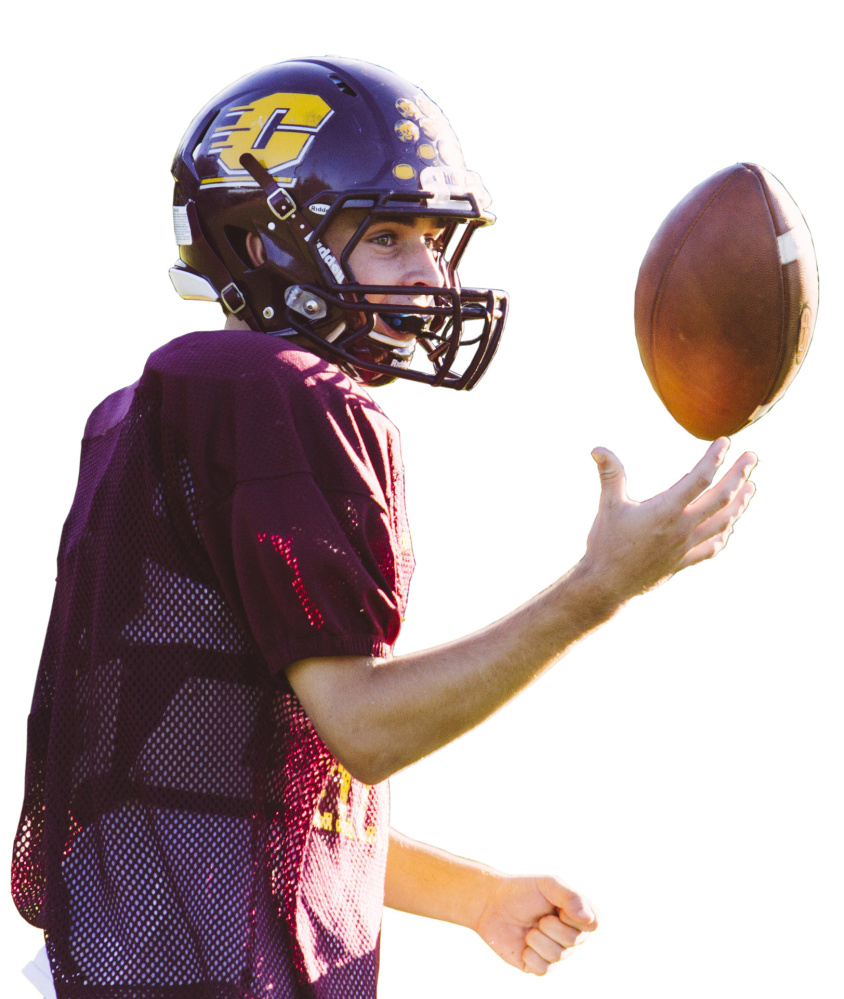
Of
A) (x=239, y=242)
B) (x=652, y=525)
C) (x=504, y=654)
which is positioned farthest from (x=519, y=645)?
(x=239, y=242)

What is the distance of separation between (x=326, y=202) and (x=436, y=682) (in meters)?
1.29

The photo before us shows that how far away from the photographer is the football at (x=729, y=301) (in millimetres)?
3000

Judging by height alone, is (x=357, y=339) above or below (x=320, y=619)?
above

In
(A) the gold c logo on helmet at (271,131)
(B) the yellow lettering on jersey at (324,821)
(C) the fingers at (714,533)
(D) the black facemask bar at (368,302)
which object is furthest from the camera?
(A) the gold c logo on helmet at (271,131)

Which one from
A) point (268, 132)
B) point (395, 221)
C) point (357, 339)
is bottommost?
point (357, 339)

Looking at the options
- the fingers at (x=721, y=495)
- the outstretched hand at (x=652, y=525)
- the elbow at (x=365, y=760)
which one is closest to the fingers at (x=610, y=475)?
the outstretched hand at (x=652, y=525)

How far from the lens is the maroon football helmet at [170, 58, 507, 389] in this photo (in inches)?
113

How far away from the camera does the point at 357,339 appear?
9.40 feet

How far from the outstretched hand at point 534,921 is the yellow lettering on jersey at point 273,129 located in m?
1.82

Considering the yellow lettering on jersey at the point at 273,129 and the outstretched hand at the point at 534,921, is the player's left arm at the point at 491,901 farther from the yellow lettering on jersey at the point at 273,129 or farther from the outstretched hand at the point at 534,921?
the yellow lettering on jersey at the point at 273,129

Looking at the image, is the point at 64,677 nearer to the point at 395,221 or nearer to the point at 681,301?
the point at 395,221

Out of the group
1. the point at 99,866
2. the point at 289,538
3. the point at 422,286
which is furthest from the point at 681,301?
the point at 99,866

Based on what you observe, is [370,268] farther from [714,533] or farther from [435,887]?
[435,887]

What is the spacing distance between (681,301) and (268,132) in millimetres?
1094
